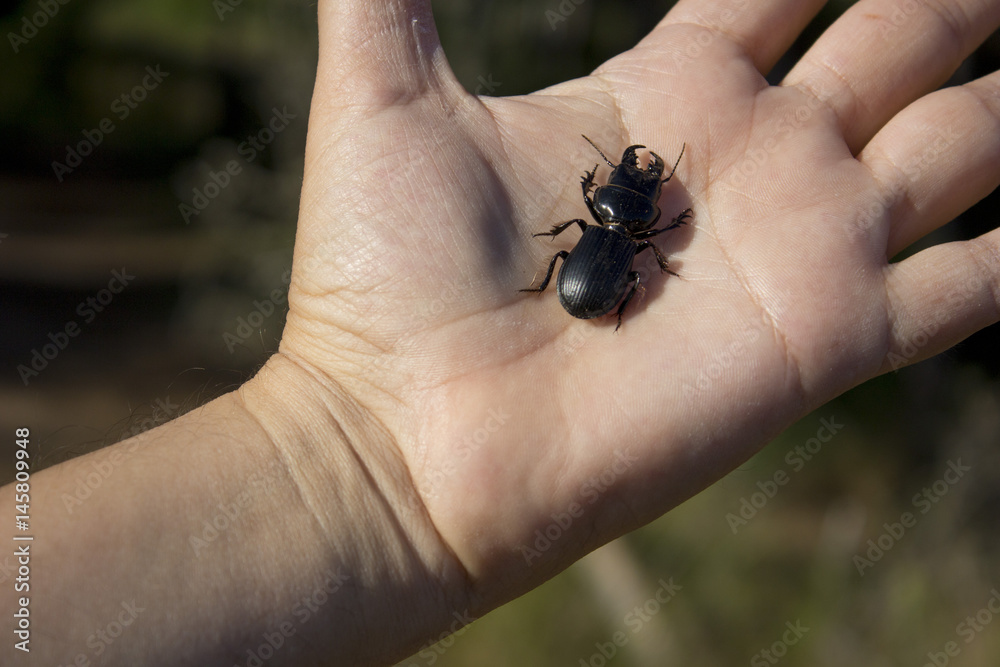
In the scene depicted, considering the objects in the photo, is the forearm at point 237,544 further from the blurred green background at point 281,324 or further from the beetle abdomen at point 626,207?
the beetle abdomen at point 626,207

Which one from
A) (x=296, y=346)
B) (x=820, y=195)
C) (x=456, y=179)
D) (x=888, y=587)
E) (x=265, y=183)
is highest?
(x=456, y=179)

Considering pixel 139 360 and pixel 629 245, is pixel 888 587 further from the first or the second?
pixel 139 360

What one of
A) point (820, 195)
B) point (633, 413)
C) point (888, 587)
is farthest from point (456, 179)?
point (888, 587)
